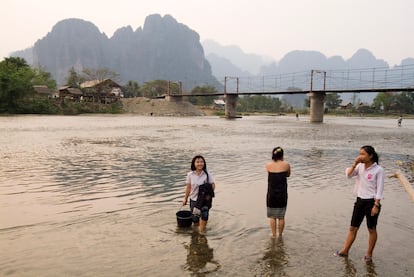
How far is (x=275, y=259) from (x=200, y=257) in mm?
1243

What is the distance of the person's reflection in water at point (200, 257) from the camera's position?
569 cm

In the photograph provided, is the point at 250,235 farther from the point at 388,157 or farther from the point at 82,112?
the point at 82,112

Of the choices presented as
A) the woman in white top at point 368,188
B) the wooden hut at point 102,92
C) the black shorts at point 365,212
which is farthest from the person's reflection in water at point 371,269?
the wooden hut at point 102,92

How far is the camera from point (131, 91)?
428ft

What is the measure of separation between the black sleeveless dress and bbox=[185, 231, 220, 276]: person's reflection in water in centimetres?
146

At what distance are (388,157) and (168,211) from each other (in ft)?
54.8

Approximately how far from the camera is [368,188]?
5.86m

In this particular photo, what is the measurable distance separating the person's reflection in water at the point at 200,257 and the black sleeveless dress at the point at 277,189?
1.46 m

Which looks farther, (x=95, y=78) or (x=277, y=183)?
(x=95, y=78)

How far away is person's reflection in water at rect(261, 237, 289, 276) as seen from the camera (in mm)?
5621

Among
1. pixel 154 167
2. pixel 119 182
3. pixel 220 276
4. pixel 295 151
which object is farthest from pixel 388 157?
pixel 220 276

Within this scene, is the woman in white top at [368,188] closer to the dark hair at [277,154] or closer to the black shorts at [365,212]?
the black shorts at [365,212]

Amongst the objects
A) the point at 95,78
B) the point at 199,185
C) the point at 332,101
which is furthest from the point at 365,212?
the point at 332,101

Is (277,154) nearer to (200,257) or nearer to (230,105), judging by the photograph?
(200,257)
